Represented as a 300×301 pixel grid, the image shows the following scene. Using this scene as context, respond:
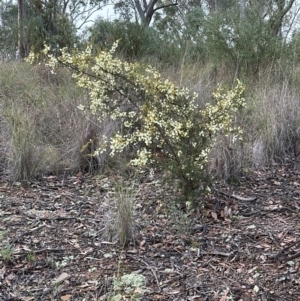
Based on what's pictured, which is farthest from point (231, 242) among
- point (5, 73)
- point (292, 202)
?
point (5, 73)

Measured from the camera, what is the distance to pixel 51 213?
2.96m

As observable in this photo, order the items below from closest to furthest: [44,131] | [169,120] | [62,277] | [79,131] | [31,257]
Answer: [62,277]
[31,257]
[169,120]
[79,131]
[44,131]

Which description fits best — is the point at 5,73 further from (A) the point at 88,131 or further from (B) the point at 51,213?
(B) the point at 51,213

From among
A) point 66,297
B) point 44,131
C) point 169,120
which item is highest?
point 169,120

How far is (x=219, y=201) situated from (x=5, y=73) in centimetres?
370

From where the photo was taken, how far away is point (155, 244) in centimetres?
253

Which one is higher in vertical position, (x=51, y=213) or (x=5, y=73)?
(x=5, y=73)

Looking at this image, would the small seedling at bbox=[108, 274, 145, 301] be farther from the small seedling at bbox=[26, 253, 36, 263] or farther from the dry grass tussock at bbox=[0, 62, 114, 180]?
the dry grass tussock at bbox=[0, 62, 114, 180]

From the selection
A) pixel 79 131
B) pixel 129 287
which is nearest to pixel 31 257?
pixel 129 287

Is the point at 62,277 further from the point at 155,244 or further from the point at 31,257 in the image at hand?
the point at 155,244

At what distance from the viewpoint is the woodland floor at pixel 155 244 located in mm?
2088

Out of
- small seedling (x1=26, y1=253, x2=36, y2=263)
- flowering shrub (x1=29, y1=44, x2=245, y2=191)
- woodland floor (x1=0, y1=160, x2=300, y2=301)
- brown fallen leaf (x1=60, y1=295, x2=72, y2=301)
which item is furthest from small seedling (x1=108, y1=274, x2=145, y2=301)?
flowering shrub (x1=29, y1=44, x2=245, y2=191)

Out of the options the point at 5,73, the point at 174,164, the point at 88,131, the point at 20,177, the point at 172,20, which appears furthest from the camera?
the point at 172,20

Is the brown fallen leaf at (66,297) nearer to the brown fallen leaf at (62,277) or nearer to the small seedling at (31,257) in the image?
the brown fallen leaf at (62,277)
